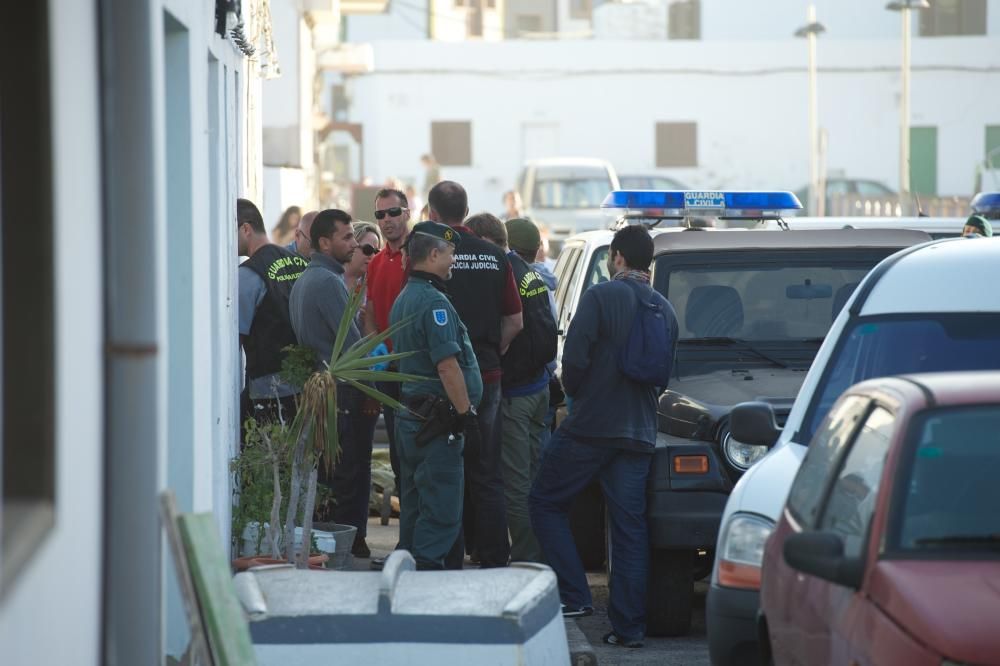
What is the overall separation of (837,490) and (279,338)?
4853 mm

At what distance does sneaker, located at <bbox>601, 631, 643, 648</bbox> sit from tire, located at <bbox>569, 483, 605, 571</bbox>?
59.7 inches

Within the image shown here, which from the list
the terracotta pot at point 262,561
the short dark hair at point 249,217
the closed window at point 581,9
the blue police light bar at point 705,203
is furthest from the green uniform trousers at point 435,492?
the closed window at point 581,9

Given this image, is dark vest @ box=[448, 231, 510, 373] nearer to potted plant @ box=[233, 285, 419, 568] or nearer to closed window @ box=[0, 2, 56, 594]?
potted plant @ box=[233, 285, 419, 568]

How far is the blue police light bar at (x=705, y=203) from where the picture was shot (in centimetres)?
1011

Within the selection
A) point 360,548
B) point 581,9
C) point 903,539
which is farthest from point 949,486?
point 581,9

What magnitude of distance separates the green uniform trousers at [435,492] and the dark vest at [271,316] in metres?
1.55

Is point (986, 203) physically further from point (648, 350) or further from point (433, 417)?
point (433, 417)

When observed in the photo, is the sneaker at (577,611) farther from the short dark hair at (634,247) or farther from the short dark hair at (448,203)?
the short dark hair at (448,203)

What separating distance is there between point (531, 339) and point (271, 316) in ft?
4.82

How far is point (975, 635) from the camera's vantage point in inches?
154

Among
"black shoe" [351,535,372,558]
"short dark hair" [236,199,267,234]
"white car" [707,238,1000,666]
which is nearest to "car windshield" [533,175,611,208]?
"short dark hair" [236,199,267,234]

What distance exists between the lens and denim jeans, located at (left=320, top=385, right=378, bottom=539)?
954 centimetres

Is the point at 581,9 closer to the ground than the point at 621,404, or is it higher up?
higher up

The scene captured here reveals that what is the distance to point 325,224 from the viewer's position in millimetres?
9234
